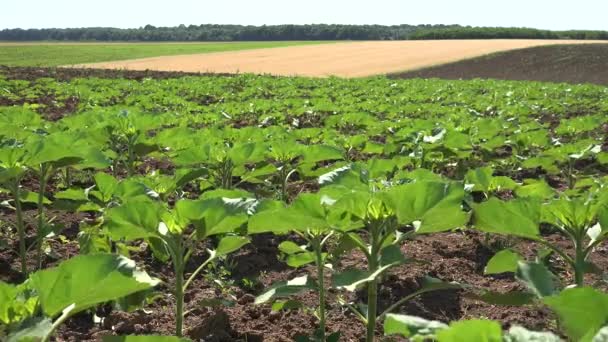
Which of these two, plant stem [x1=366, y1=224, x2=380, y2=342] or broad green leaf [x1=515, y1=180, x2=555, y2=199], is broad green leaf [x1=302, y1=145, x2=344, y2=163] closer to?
broad green leaf [x1=515, y1=180, x2=555, y2=199]

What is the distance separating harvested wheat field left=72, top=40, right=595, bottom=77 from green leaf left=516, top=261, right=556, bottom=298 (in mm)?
34848

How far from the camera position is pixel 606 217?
243 centimetres

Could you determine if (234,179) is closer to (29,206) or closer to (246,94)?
(29,206)

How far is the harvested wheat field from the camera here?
40.1 meters

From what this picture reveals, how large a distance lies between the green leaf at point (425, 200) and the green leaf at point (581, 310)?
919 mm

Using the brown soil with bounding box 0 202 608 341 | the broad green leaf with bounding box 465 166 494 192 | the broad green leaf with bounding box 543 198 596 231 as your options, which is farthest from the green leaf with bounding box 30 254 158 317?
the broad green leaf with bounding box 465 166 494 192

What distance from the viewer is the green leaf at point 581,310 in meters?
1.35

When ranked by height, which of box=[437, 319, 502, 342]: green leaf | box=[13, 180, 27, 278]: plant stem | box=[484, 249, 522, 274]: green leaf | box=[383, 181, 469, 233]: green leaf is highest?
box=[437, 319, 502, 342]: green leaf

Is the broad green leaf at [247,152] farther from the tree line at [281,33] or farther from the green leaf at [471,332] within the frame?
the tree line at [281,33]

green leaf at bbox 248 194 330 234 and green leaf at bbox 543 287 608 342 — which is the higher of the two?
green leaf at bbox 543 287 608 342

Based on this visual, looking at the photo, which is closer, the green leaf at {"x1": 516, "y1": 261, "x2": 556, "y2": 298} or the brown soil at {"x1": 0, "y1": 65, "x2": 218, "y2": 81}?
the green leaf at {"x1": 516, "y1": 261, "x2": 556, "y2": 298}

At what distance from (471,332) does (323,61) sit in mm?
46142

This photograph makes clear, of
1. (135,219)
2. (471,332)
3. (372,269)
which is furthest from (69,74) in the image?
(471,332)

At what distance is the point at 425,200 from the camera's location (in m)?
2.30
